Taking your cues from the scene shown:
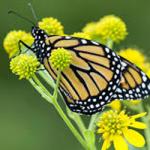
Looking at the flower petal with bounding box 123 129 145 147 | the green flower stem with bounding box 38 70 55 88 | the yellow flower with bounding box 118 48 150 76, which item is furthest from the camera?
the yellow flower with bounding box 118 48 150 76

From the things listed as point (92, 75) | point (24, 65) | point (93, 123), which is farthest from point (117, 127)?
point (24, 65)

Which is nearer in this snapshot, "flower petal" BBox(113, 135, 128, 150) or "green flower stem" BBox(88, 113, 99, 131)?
"flower petal" BBox(113, 135, 128, 150)

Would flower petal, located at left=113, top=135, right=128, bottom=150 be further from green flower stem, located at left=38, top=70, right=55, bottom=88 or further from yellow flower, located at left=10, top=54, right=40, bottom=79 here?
yellow flower, located at left=10, top=54, right=40, bottom=79

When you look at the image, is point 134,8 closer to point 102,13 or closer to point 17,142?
point 102,13

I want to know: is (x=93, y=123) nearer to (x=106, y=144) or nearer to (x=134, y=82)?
(x=106, y=144)

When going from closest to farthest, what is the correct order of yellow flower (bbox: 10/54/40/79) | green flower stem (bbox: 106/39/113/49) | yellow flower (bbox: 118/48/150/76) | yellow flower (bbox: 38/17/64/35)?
yellow flower (bbox: 10/54/40/79) → yellow flower (bbox: 38/17/64/35) → green flower stem (bbox: 106/39/113/49) → yellow flower (bbox: 118/48/150/76)

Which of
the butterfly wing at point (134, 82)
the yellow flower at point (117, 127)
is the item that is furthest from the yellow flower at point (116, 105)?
the butterfly wing at point (134, 82)

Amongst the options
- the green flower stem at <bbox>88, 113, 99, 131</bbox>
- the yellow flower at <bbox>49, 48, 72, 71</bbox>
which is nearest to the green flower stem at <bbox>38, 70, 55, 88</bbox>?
the yellow flower at <bbox>49, 48, 72, 71</bbox>

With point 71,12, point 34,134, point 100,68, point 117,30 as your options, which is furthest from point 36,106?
point 100,68
